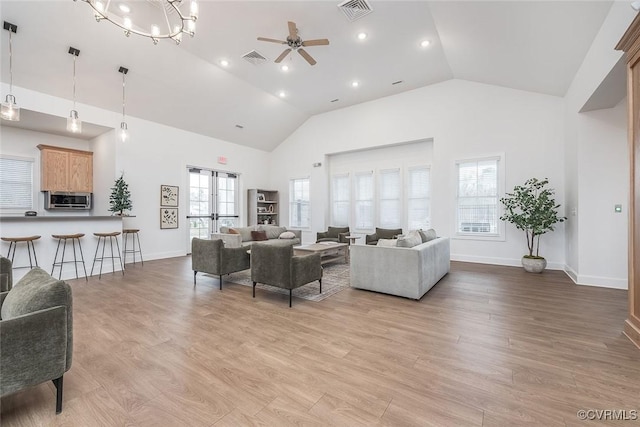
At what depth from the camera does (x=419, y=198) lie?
7.29 meters

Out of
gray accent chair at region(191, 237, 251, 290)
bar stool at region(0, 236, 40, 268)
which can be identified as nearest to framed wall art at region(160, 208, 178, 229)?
bar stool at region(0, 236, 40, 268)

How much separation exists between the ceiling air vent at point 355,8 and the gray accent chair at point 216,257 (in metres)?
4.10

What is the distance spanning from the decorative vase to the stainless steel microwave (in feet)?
32.9

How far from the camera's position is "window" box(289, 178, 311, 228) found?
9336 millimetres

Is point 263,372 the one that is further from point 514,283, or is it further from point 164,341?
point 514,283

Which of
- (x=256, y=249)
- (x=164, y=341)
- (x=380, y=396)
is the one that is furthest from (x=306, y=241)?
(x=380, y=396)

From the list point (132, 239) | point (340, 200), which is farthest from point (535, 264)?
point (132, 239)

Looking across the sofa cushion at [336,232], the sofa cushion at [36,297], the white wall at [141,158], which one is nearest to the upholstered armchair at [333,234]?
the sofa cushion at [336,232]

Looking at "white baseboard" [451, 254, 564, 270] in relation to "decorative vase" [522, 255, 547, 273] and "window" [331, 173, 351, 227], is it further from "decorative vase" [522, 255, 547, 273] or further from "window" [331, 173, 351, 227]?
"window" [331, 173, 351, 227]

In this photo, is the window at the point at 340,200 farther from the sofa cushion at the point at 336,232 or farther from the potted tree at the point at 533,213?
the potted tree at the point at 533,213

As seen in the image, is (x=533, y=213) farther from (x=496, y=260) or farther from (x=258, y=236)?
(x=258, y=236)

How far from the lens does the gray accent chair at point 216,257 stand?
4262 mm

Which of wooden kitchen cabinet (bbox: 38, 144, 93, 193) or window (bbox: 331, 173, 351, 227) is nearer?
wooden kitchen cabinet (bbox: 38, 144, 93, 193)

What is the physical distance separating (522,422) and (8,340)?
2.93 metres
